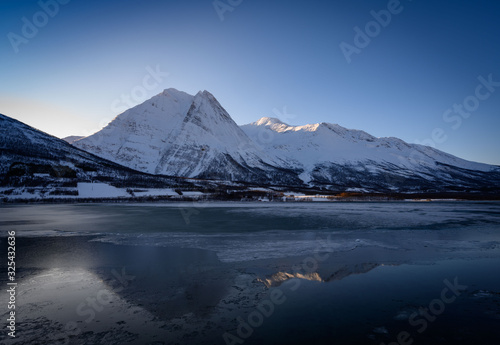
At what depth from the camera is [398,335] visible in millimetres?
6977

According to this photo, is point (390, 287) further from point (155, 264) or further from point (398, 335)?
point (155, 264)

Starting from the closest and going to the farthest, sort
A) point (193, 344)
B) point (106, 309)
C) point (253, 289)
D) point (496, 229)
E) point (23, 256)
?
point (193, 344), point (106, 309), point (253, 289), point (23, 256), point (496, 229)

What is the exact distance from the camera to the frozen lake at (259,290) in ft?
23.4

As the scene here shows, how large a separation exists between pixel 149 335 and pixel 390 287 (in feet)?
26.3

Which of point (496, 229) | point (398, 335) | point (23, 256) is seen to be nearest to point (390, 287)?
point (398, 335)

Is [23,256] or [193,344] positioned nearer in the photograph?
[193,344]

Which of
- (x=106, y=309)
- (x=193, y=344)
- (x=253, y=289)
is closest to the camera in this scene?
(x=193, y=344)
